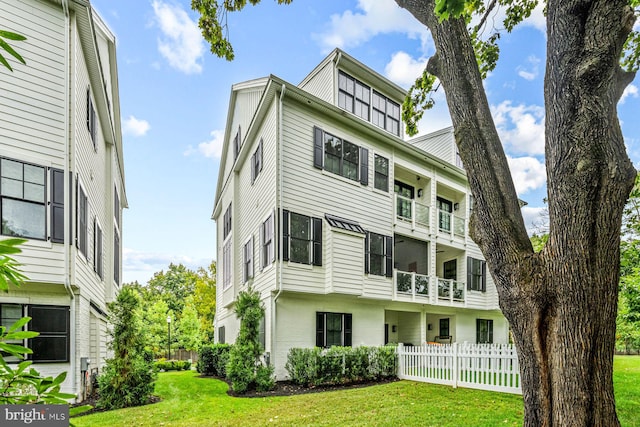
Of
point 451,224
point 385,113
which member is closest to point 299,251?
point 385,113

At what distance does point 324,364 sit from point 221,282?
12.6 m

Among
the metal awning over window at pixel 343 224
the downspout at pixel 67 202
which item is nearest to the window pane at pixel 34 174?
the downspout at pixel 67 202

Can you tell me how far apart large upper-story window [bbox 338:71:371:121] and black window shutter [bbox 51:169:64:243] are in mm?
9861

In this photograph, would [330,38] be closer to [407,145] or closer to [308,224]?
[407,145]

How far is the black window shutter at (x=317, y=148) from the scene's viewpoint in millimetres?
13531

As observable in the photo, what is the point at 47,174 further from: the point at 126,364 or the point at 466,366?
the point at 466,366

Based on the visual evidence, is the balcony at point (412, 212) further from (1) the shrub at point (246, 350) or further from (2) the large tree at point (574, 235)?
(2) the large tree at point (574, 235)

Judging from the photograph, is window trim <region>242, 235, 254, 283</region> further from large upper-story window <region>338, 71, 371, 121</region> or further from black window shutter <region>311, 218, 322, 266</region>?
large upper-story window <region>338, 71, 371, 121</region>

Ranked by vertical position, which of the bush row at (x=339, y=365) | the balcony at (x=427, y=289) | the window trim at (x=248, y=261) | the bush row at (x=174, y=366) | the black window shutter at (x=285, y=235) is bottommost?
the bush row at (x=174, y=366)

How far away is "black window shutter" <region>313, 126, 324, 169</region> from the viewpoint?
13.5 meters

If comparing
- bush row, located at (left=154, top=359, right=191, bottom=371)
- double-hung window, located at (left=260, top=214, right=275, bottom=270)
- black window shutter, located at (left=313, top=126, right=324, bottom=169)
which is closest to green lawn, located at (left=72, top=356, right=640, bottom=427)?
double-hung window, located at (left=260, top=214, right=275, bottom=270)

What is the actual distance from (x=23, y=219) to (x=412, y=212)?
13302 mm

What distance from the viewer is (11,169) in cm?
812

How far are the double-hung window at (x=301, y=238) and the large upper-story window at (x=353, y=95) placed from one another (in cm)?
513
